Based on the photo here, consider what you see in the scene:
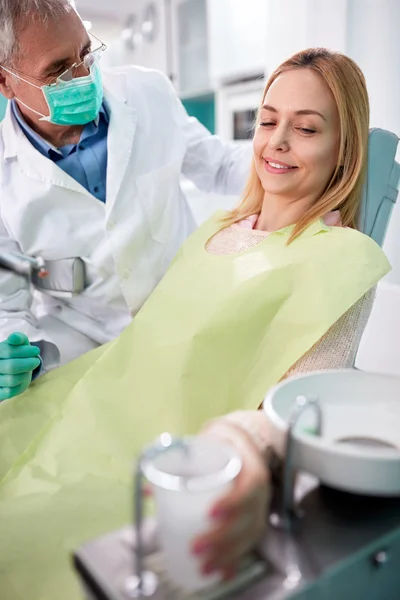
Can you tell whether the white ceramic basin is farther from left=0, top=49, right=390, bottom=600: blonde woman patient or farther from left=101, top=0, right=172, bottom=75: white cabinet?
left=101, top=0, right=172, bottom=75: white cabinet

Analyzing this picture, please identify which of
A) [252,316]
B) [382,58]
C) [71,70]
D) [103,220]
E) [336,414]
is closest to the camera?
[336,414]

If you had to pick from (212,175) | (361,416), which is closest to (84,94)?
(212,175)

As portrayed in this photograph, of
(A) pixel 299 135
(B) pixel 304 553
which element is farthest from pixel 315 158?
(B) pixel 304 553

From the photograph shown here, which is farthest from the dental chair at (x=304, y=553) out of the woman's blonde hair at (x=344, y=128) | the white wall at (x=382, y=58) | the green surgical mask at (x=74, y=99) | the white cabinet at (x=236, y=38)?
the white cabinet at (x=236, y=38)

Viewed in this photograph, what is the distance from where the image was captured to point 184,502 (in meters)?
0.51

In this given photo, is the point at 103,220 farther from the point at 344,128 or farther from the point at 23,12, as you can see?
the point at 344,128

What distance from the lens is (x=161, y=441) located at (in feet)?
1.86

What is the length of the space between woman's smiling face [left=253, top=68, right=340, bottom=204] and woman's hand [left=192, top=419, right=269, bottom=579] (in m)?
0.73

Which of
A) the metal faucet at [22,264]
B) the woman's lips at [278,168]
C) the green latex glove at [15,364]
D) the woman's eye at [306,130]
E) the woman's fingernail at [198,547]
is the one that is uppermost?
the woman's eye at [306,130]

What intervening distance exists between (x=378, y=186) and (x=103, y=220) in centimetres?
66

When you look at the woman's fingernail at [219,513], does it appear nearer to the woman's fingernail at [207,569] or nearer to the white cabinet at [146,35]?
the woman's fingernail at [207,569]

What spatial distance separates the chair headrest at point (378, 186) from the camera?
4.18ft

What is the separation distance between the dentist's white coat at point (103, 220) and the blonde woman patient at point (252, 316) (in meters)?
0.19

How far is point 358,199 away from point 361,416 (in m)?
0.60
